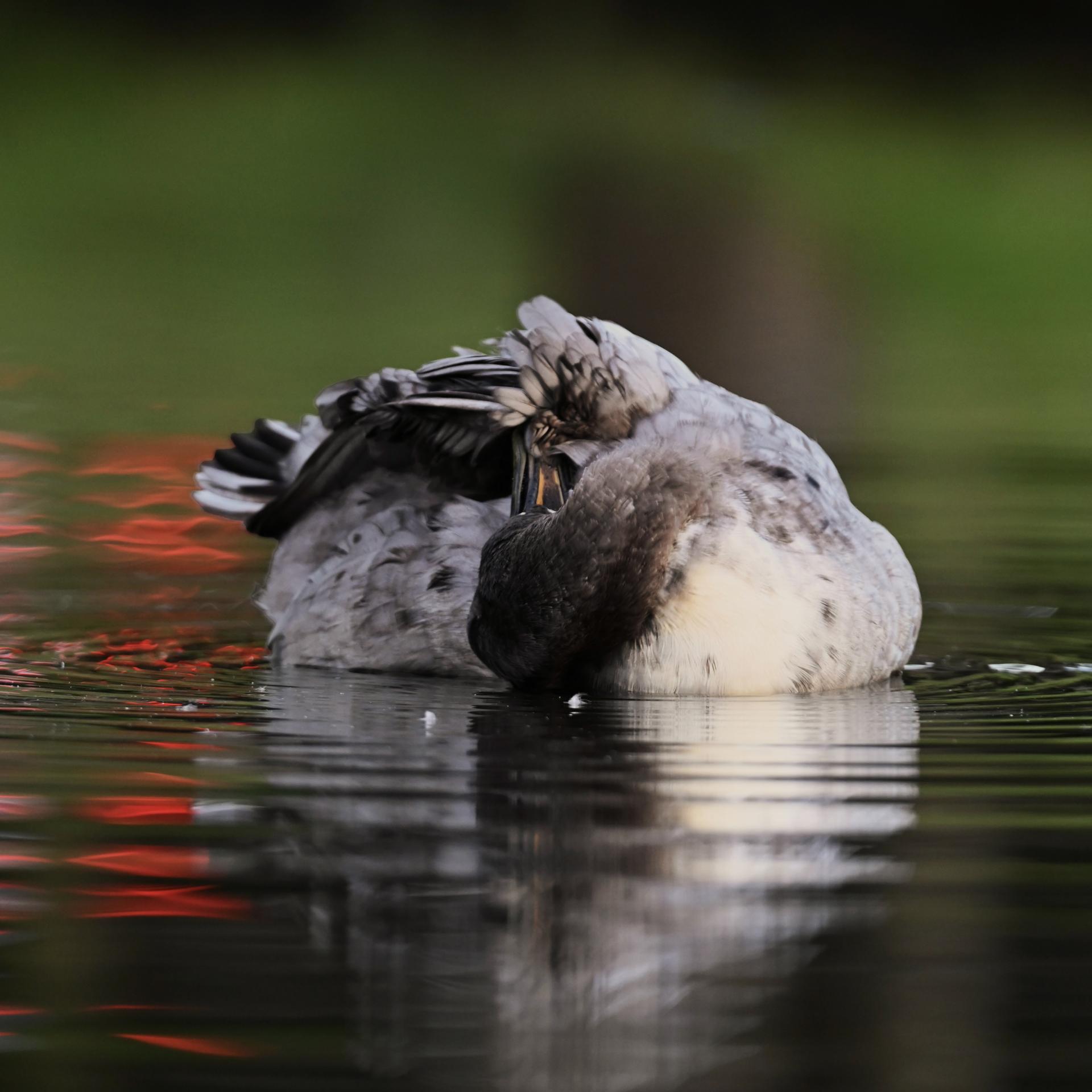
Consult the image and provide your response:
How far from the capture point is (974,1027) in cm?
378

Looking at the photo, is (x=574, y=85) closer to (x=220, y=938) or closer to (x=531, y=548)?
(x=531, y=548)

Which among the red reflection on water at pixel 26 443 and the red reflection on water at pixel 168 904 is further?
the red reflection on water at pixel 26 443

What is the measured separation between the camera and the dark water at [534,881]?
12.0 ft

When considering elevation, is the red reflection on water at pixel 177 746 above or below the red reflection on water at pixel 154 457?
below

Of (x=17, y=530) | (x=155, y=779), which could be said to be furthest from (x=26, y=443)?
(x=155, y=779)

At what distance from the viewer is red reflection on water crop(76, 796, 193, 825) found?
5094 millimetres

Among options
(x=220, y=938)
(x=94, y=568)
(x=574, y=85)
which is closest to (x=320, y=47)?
(x=574, y=85)

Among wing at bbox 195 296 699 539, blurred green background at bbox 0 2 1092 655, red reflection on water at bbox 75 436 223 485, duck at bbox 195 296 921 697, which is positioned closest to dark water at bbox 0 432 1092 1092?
duck at bbox 195 296 921 697

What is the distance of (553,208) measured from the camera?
2730 cm

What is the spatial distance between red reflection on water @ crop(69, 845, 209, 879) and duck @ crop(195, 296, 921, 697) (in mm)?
1858

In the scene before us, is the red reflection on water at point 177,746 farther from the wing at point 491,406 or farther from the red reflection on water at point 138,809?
the wing at point 491,406

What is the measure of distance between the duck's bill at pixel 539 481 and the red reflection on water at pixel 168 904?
8.81 ft

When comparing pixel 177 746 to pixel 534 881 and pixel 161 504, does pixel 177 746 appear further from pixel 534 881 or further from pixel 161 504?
pixel 161 504

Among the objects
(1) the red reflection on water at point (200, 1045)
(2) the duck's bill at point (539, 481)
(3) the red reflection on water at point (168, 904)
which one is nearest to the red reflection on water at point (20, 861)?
(3) the red reflection on water at point (168, 904)
